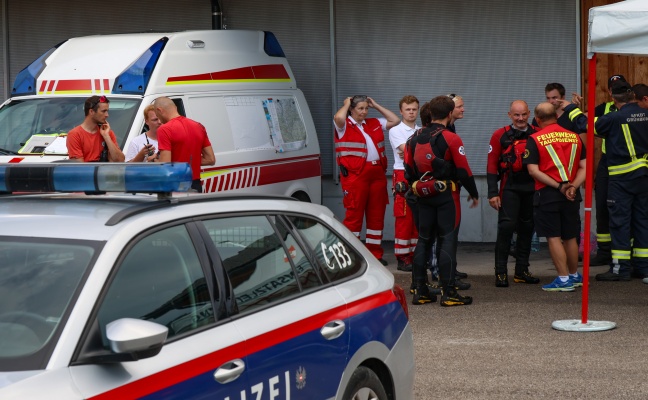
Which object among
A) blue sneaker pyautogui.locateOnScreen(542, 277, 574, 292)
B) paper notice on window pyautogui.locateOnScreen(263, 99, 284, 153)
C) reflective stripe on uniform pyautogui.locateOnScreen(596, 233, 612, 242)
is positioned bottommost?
blue sneaker pyautogui.locateOnScreen(542, 277, 574, 292)

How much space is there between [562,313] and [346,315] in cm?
492

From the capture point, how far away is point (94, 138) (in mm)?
10000

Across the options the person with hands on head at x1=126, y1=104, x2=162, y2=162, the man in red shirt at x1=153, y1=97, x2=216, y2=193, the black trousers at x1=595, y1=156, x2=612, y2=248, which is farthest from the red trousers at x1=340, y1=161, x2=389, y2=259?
the person with hands on head at x1=126, y1=104, x2=162, y2=162

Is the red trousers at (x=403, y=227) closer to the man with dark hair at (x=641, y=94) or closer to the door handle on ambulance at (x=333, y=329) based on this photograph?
the man with dark hair at (x=641, y=94)

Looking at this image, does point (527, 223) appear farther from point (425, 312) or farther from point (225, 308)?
point (225, 308)

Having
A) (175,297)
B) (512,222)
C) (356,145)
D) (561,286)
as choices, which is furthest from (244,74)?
(175,297)

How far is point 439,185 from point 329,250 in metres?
4.37

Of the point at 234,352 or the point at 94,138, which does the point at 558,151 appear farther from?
the point at 234,352

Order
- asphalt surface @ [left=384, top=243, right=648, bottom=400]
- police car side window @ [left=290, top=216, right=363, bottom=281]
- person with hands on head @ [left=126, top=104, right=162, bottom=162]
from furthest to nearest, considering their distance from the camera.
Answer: person with hands on head @ [left=126, top=104, right=162, bottom=162], asphalt surface @ [left=384, top=243, right=648, bottom=400], police car side window @ [left=290, top=216, right=363, bottom=281]

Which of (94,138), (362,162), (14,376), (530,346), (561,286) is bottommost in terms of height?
(530,346)

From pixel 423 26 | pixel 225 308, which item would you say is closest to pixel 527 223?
pixel 423 26

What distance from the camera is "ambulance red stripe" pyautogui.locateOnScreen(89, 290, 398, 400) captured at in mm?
3793

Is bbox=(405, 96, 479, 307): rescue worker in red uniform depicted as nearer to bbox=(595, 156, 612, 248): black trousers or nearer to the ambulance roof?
bbox=(595, 156, 612, 248): black trousers

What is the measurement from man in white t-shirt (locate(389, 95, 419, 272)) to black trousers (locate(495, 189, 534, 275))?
1.07 metres
